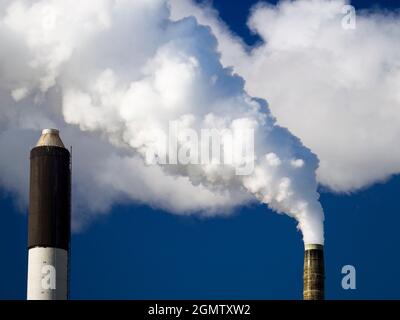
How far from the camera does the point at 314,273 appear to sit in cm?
7750

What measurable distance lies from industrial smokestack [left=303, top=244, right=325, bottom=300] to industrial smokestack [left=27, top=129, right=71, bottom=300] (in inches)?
710

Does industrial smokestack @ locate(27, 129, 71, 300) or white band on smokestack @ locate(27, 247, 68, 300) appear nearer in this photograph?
white band on smokestack @ locate(27, 247, 68, 300)

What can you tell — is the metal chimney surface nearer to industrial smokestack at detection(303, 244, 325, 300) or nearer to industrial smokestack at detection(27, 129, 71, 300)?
industrial smokestack at detection(27, 129, 71, 300)

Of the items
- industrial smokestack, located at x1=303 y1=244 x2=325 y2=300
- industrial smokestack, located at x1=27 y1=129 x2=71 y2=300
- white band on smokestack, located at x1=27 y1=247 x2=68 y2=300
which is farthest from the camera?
industrial smokestack, located at x1=27 y1=129 x2=71 y2=300

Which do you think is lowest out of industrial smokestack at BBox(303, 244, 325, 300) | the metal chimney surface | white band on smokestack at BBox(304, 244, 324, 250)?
industrial smokestack at BBox(303, 244, 325, 300)

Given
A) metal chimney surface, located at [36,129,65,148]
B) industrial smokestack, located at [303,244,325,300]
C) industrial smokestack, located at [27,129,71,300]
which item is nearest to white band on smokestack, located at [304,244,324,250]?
industrial smokestack, located at [303,244,325,300]

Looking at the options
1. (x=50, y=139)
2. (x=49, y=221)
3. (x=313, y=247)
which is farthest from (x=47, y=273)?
(x=313, y=247)

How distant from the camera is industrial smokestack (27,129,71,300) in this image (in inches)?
3211

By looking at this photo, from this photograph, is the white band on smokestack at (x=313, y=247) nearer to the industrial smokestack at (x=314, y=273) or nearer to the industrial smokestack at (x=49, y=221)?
the industrial smokestack at (x=314, y=273)

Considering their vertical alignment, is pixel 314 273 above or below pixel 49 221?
below

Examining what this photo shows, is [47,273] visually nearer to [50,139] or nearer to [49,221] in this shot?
[49,221]

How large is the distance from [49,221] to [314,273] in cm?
1990
